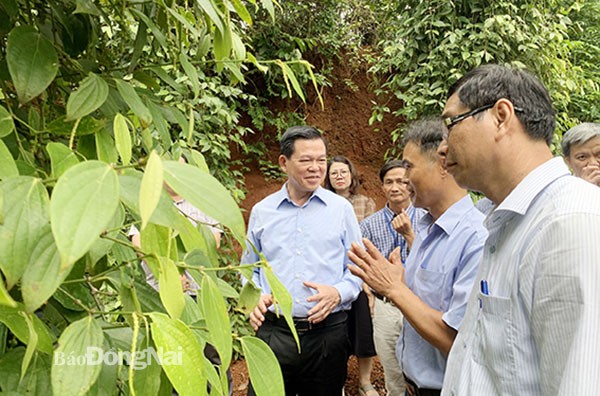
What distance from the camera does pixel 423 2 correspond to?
3432 millimetres

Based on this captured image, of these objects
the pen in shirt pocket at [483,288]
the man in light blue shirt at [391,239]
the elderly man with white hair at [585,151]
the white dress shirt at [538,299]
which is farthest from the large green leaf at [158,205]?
the elderly man with white hair at [585,151]

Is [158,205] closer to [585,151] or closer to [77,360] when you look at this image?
[77,360]

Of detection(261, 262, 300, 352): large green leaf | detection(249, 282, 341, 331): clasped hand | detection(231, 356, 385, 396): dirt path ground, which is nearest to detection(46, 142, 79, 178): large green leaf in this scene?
detection(261, 262, 300, 352): large green leaf

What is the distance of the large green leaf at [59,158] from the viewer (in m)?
0.43

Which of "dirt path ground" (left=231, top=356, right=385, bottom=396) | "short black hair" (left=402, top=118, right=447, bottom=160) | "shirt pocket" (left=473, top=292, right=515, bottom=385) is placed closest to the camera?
"shirt pocket" (left=473, top=292, right=515, bottom=385)

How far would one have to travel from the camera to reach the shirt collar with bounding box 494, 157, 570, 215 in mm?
890

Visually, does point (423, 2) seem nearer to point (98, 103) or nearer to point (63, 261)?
point (98, 103)

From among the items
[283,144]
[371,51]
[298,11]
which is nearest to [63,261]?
[283,144]

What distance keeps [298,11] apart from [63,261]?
466 cm

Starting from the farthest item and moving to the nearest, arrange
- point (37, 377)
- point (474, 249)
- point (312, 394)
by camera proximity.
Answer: point (312, 394)
point (474, 249)
point (37, 377)

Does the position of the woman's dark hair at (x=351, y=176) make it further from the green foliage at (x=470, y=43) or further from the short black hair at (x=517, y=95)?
the short black hair at (x=517, y=95)

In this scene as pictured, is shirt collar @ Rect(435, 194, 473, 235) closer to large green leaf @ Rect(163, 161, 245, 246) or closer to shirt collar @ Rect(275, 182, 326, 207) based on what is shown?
shirt collar @ Rect(275, 182, 326, 207)

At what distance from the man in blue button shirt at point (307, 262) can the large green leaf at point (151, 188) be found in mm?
1660

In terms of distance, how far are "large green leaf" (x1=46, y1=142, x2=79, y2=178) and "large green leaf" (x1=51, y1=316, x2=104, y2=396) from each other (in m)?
0.14
